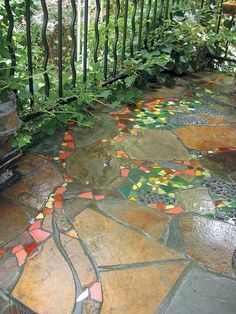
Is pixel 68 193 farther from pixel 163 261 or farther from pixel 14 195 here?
pixel 163 261

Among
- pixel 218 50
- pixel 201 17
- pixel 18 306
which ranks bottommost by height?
pixel 18 306

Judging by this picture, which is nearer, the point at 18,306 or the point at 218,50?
the point at 18,306

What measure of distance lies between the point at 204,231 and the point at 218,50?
3257 millimetres

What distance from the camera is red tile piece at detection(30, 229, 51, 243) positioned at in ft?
5.65

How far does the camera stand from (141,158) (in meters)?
2.42

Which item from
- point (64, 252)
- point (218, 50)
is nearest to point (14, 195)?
point (64, 252)

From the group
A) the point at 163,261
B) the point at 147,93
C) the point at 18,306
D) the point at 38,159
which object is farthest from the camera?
the point at 147,93

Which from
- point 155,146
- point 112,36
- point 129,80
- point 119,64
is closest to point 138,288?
point 155,146

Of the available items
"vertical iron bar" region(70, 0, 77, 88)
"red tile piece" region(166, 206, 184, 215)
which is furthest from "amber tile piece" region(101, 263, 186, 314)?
"vertical iron bar" region(70, 0, 77, 88)

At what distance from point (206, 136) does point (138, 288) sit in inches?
62.1

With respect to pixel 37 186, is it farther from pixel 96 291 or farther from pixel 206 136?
pixel 206 136

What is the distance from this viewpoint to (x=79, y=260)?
1.62 metres

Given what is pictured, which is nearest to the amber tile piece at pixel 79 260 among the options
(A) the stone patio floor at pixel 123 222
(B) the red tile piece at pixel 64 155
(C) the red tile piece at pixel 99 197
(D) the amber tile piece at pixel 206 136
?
(A) the stone patio floor at pixel 123 222

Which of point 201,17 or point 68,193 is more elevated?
point 201,17
